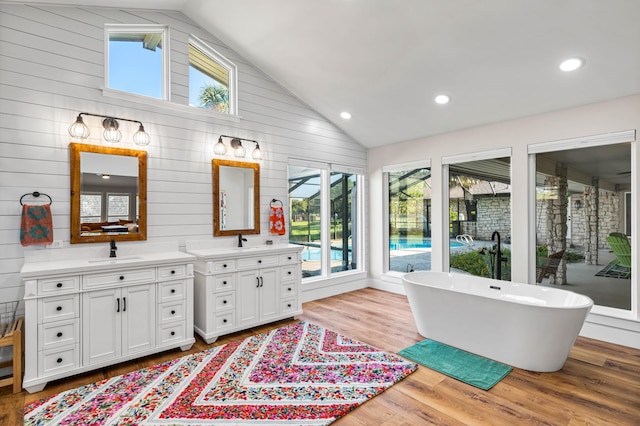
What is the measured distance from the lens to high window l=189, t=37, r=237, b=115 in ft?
13.6

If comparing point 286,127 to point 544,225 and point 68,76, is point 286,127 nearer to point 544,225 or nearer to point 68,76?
point 68,76

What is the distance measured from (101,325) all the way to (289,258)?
81.0 inches

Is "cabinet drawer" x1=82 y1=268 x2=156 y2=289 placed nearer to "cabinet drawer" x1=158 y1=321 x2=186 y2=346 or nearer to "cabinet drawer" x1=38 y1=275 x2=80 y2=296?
"cabinet drawer" x1=38 y1=275 x2=80 y2=296

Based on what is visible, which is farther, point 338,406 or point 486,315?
point 486,315

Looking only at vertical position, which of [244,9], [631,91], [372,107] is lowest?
[631,91]

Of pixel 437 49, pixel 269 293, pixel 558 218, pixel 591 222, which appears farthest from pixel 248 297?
pixel 591 222

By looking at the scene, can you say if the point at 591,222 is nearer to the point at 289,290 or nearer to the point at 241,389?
the point at 289,290

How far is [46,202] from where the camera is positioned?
3.09 metres

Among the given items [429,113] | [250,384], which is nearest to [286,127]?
[429,113]

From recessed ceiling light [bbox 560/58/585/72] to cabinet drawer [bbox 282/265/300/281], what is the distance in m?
3.50

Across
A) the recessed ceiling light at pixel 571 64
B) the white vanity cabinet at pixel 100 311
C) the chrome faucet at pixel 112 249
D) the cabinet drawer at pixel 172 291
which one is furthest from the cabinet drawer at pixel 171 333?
the recessed ceiling light at pixel 571 64

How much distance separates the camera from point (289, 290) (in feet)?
14.0

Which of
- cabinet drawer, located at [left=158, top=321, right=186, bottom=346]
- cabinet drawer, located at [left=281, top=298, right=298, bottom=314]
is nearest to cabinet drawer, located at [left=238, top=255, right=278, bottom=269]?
cabinet drawer, located at [left=281, top=298, right=298, bottom=314]

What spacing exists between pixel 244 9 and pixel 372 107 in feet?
6.66
